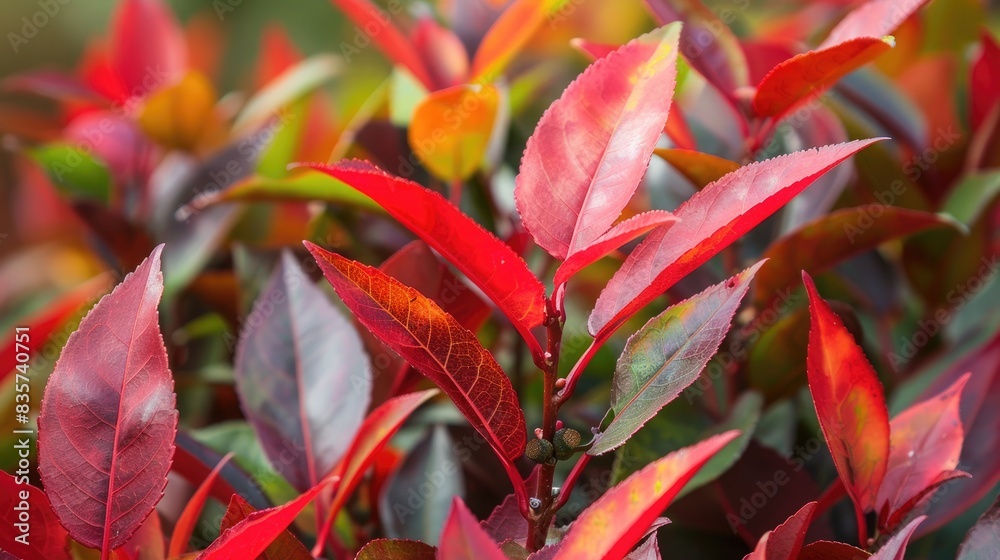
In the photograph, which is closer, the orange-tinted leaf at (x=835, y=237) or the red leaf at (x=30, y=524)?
the red leaf at (x=30, y=524)

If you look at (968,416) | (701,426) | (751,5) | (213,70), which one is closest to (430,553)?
(701,426)

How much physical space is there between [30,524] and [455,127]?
0.45m

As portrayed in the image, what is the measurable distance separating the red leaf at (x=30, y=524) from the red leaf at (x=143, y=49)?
2.62 feet

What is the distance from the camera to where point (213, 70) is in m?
1.62

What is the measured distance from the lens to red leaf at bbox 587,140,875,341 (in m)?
0.42

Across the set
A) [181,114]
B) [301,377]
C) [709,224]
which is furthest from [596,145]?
[181,114]

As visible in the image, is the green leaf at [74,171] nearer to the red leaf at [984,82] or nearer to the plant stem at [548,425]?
the plant stem at [548,425]

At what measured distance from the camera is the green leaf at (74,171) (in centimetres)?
99

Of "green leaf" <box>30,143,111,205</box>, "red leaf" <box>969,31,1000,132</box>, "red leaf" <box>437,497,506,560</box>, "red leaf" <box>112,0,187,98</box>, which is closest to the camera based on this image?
"red leaf" <box>437,497,506,560</box>

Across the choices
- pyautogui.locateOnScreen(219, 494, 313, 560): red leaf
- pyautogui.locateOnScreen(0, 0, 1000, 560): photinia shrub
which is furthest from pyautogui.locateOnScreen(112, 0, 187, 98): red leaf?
pyautogui.locateOnScreen(219, 494, 313, 560): red leaf

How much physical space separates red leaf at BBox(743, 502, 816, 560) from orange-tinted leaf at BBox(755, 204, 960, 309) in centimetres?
26

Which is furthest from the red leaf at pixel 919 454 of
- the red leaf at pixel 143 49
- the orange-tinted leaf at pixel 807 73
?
the red leaf at pixel 143 49

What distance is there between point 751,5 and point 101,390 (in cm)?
157

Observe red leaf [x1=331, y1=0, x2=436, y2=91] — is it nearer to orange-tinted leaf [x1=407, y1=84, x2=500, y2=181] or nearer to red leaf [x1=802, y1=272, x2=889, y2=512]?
orange-tinted leaf [x1=407, y1=84, x2=500, y2=181]
